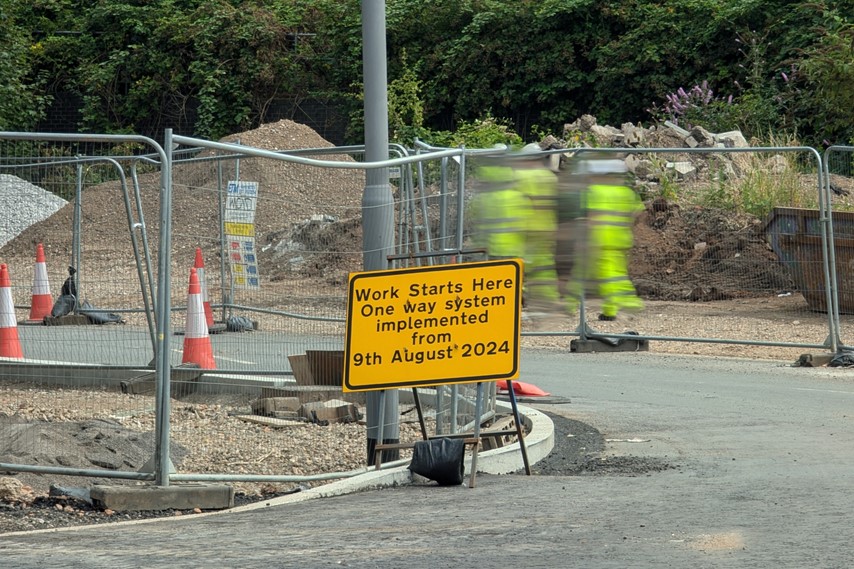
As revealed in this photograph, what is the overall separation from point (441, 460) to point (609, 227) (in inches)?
125

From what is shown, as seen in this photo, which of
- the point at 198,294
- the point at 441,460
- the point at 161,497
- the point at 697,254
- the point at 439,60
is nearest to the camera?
the point at 161,497

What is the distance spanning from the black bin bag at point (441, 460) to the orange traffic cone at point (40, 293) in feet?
11.2

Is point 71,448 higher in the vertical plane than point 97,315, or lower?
lower

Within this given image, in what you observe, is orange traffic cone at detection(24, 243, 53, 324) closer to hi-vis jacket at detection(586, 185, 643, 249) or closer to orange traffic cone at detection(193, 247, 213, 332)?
orange traffic cone at detection(193, 247, 213, 332)

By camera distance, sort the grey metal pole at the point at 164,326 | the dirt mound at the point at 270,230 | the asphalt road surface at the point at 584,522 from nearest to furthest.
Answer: the asphalt road surface at the point at 584,522 < the grey metal pole at the point at 164,326 < the dirt mound at the point at 270,230

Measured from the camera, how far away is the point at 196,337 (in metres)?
10.6

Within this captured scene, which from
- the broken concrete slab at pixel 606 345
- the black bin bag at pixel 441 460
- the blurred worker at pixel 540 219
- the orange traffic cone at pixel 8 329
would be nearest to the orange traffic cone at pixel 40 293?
the orange traffic cone at pixel 8 329

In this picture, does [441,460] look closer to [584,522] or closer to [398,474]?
[398,474]

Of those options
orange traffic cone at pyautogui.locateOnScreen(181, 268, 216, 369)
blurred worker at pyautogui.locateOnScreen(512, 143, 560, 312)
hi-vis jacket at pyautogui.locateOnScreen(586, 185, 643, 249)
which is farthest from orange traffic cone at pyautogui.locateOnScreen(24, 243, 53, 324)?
hi-vis jacket at pyautogui.locateOnScreen(586, 185, 643, 249)

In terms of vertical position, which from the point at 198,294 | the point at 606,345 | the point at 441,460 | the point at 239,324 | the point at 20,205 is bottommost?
the point at 441,460

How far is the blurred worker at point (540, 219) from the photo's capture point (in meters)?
4.96

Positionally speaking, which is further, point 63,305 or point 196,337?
point 196,337

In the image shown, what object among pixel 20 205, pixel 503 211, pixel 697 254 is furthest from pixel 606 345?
pixel 503 211

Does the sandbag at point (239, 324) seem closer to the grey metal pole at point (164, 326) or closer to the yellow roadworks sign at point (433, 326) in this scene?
the yellow roadworks sign at point (433, 326)
